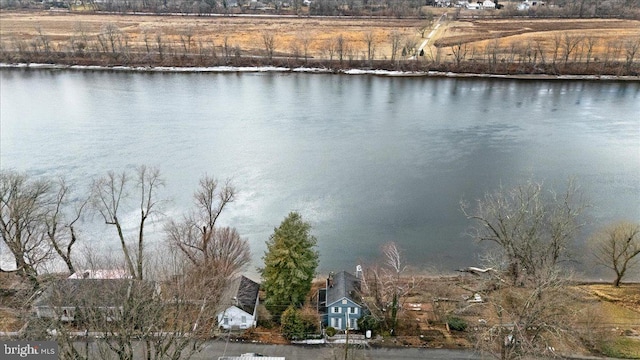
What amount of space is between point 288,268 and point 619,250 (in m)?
14.8

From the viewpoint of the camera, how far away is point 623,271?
19.9 metres

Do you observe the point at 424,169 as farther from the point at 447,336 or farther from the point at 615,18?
the point at 615,18

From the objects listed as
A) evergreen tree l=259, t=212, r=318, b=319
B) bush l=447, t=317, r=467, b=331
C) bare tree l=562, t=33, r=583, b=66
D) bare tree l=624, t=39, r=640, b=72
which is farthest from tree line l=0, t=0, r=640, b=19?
bush l=447, t=317, r=467, b=331

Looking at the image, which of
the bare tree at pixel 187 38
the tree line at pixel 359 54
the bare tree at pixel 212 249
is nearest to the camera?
the bare tree at pixel 212 249

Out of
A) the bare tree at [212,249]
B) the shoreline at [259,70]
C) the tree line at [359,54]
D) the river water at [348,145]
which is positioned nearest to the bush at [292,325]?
the bare tree at [212,249]

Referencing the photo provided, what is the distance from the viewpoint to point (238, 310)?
56.3ft

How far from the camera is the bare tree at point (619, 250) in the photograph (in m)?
20.1

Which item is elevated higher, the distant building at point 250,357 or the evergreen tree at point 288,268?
the evergreen tree at point 288,268

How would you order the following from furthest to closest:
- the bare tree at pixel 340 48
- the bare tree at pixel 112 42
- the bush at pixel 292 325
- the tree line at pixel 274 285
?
1. the bare tree at pixel 112 42
2. the bare tree at pixel 340 48
3. the bush at pixel 292 325
4. the tree line at pixel 274 285

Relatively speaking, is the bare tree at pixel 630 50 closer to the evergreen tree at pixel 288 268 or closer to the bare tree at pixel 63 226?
the evergreen tree at pixel 288 268

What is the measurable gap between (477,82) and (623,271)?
118ft

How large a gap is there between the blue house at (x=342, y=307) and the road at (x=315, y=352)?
1193 millimetres

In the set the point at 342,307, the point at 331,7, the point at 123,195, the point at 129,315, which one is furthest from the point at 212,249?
the point at 331,7

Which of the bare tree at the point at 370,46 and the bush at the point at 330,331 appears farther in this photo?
the bare tree at the point at 370,46
